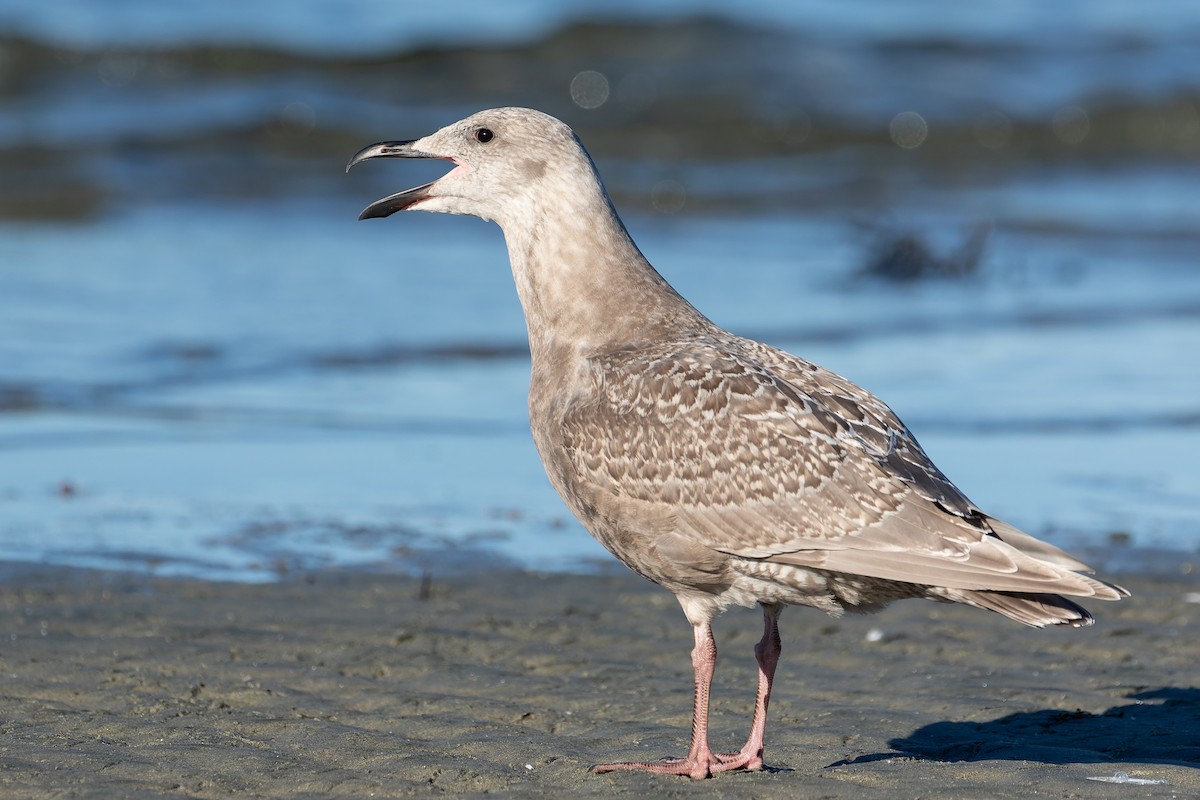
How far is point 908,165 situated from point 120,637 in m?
16.0

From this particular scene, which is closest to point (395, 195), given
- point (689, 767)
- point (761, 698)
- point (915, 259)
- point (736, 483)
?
point (736, 483)

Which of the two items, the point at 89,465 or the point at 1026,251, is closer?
the point at 89,465

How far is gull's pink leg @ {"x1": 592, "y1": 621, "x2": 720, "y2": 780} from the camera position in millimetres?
4977

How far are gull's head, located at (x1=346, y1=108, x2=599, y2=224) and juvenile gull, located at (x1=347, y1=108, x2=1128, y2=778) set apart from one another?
0.28 m

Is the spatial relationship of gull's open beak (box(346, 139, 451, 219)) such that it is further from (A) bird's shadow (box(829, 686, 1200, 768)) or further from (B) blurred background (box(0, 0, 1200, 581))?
(A) bird's shadow (box(829, 686, 1200, 768))

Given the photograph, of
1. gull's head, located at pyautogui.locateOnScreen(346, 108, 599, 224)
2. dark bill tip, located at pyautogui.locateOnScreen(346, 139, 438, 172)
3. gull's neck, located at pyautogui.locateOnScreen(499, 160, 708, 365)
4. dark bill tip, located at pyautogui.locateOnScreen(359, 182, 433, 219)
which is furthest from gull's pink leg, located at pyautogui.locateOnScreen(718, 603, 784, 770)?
dark bill tip, located at pyautogui.locateOnScreen(346, 139, 438, 172)

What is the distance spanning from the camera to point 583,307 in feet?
18.7

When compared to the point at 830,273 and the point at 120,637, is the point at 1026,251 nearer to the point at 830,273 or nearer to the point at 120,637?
the point at 830,273

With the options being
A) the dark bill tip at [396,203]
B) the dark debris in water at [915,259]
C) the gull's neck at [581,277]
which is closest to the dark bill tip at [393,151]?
the dark bill tip at [396,203]

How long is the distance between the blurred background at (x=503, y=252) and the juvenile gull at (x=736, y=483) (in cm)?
196

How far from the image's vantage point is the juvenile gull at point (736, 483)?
4.93 meters

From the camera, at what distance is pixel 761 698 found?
206 inches

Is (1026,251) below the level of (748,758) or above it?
above

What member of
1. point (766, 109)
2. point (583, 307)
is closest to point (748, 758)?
point (583, 307)
